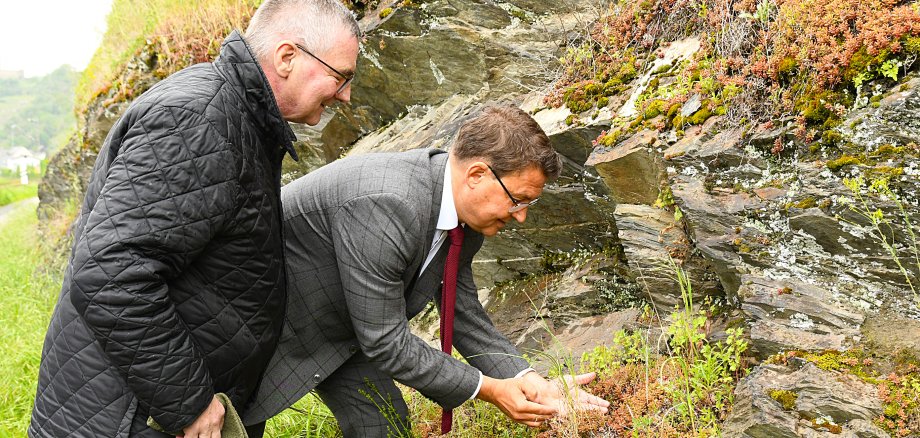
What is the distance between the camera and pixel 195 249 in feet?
7.47

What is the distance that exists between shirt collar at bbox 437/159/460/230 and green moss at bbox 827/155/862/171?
5.74ft

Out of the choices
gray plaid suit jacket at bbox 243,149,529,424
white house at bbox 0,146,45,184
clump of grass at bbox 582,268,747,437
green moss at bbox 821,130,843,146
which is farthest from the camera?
white house at bbox 0,146,45,184

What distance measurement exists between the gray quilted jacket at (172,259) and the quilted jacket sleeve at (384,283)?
0.30 m

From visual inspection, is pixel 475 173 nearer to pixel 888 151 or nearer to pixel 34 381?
pixel 888 151

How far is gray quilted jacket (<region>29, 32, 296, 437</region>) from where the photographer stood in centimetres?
217

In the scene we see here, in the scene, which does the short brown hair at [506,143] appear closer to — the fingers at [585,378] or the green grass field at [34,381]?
the fingers at [585,378]

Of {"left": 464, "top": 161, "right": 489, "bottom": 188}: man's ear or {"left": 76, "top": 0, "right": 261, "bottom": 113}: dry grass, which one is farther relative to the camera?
{"left": 76, "top": 0, "right": 261, "bottom": 113}: dry grass

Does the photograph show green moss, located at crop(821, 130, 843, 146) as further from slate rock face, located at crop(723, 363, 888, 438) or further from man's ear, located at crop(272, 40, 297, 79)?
man's ear, located at crop(272, 40, 297, 79)

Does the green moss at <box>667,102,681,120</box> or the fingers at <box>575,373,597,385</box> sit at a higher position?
the green moss at <box>667,102,681,120</box>

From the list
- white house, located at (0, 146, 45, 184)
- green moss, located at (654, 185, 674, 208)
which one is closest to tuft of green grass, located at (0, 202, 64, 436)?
green moss, located at (654, 185, 674, 208)

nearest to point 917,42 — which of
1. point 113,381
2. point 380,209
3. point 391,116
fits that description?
point 380,209

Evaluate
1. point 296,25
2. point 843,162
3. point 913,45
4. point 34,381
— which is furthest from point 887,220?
point 34,381

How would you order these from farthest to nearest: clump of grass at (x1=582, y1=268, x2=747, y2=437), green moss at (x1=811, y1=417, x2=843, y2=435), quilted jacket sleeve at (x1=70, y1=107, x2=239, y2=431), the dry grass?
the dry grass < clump of grass at (x1=582, y1=268, x2=747, y2=437) < green moss at (x1=811, y1=417, x2=843, y2=435) < quilted jacket sleeve at (x1=70, y1=107, x2=239, y2=431)

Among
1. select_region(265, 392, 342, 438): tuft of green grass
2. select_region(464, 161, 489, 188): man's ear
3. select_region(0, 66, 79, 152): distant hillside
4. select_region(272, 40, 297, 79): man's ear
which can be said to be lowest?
select_region(0, 66, 79, 152): distant hillside
